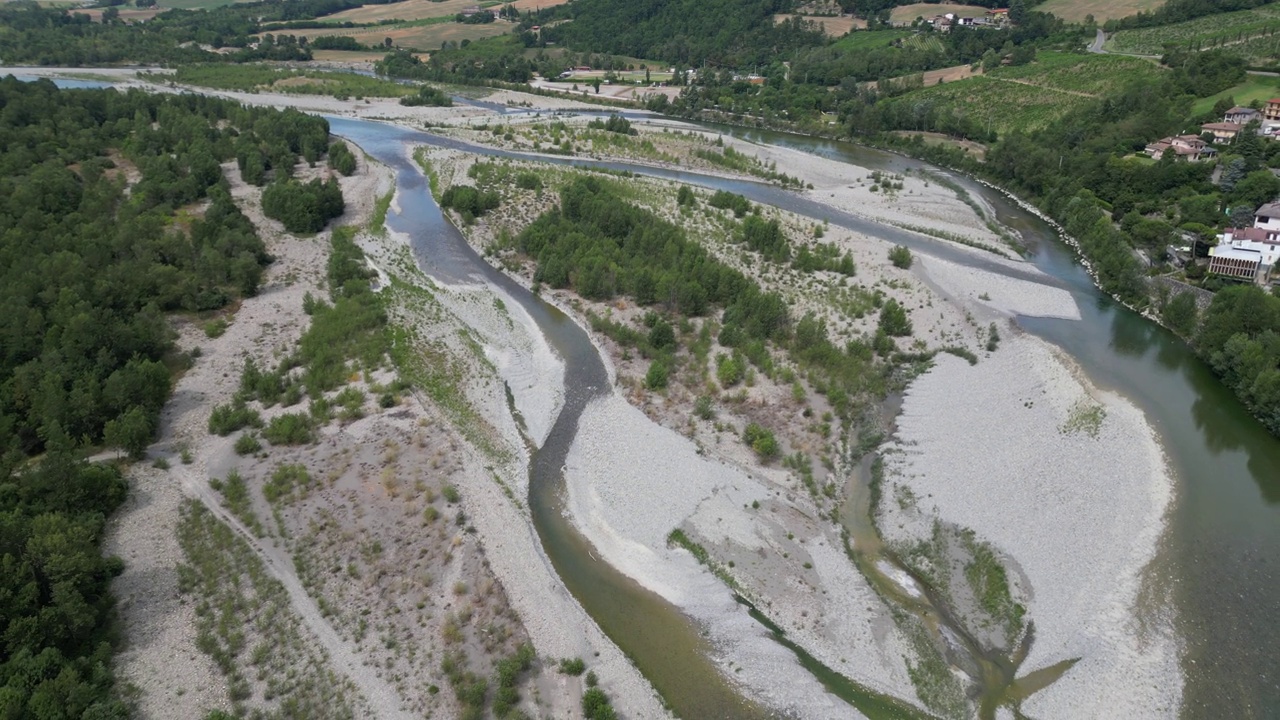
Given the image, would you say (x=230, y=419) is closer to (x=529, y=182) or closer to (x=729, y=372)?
(x=729, y=372)

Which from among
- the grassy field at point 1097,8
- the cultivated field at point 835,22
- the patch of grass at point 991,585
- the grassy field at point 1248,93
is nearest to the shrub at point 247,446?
the patch of grass at point 991,585

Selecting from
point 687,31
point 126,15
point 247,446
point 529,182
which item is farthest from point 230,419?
point 126,15

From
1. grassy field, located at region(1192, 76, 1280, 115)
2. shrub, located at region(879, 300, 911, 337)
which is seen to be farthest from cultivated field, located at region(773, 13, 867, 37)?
shrub, located at region(879, 300, 911, 337)

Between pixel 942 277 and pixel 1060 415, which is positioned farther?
pixel 942 277

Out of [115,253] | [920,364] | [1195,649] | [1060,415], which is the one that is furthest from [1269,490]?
[115,253]

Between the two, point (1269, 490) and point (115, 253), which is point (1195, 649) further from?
point (115, 253)

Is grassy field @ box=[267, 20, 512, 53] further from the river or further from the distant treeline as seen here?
the river
